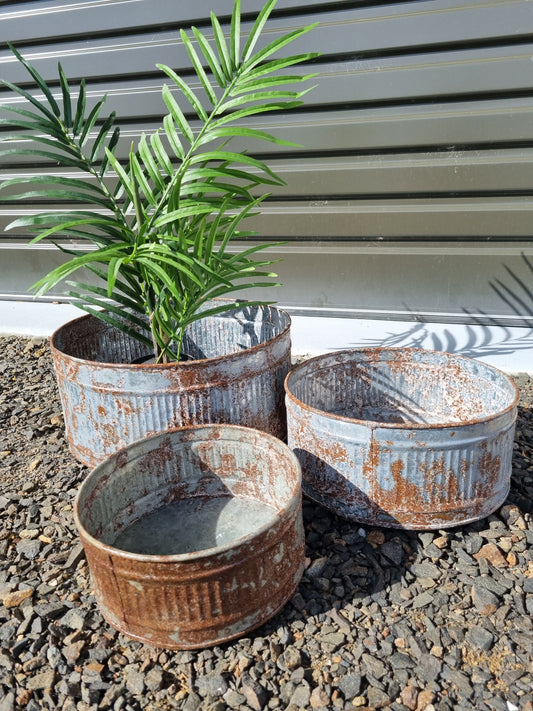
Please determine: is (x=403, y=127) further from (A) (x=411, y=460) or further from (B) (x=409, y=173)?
(A) (x=411, y=460)

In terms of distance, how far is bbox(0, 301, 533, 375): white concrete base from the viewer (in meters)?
3.03

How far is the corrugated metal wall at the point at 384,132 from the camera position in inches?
116

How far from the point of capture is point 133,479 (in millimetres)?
1965

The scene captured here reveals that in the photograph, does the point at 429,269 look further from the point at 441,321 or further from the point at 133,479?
the point at 133,479

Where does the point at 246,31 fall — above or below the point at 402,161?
above

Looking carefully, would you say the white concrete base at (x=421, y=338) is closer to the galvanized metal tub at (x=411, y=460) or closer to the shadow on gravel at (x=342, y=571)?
the galvanized metal tub at (x=411, y=460)

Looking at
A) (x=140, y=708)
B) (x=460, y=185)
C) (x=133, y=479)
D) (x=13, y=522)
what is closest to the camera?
(x=140, y=708)

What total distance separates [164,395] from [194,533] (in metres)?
0.46

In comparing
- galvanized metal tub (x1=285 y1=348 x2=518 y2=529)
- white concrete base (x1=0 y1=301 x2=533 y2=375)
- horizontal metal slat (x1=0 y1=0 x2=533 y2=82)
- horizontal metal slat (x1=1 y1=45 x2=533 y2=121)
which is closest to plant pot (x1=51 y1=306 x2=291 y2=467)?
galvanized metal tub (x1=285 y1=348 x2=518 y2=529)

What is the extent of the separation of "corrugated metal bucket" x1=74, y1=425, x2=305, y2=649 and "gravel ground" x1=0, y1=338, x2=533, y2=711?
8cm

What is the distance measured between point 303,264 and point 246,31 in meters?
1.23

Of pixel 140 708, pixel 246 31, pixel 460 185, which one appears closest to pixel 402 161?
pixel 460 185

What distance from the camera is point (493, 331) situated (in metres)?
3.22

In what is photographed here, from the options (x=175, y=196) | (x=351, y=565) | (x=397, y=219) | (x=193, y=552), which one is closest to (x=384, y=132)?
(x=397, y=219)
